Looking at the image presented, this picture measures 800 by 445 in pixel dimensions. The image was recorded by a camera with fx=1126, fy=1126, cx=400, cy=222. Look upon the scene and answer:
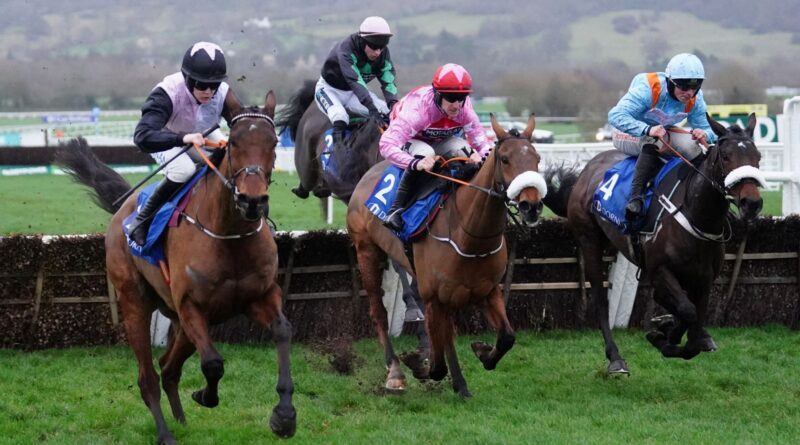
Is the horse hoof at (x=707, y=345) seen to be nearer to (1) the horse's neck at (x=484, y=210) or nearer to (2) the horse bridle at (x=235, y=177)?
(1) the horse's neck at (x=484, y=210)

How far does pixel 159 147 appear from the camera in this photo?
560 centimetres

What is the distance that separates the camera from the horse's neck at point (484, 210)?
589 cm

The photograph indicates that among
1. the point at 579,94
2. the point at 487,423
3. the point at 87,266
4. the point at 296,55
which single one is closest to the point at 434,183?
the point at 487,423

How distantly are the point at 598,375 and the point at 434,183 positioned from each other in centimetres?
174

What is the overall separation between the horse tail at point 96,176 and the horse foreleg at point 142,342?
1.04 metres

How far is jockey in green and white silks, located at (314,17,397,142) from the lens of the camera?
8.91 m

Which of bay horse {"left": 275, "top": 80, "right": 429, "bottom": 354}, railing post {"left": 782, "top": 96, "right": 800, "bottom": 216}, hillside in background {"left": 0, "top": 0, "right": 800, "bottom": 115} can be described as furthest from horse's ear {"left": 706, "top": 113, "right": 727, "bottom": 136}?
hillside in background {"left": 0, "top": 0, "right": 800, "bottom": 115}

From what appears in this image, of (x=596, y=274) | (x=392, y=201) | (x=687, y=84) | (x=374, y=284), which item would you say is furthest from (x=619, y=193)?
(x=374, y=284)

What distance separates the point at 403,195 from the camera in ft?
21.7

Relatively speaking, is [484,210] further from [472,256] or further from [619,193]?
[619,193]

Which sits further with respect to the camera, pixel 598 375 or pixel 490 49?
pixel 490 49

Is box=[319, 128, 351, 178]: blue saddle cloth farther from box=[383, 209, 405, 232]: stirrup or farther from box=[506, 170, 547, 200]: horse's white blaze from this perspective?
box=[506, 170, 547, 200]: horse's white blaze

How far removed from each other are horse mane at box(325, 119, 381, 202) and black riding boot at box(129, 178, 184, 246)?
10.2 ft

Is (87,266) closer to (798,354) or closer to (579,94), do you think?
(798,354)
